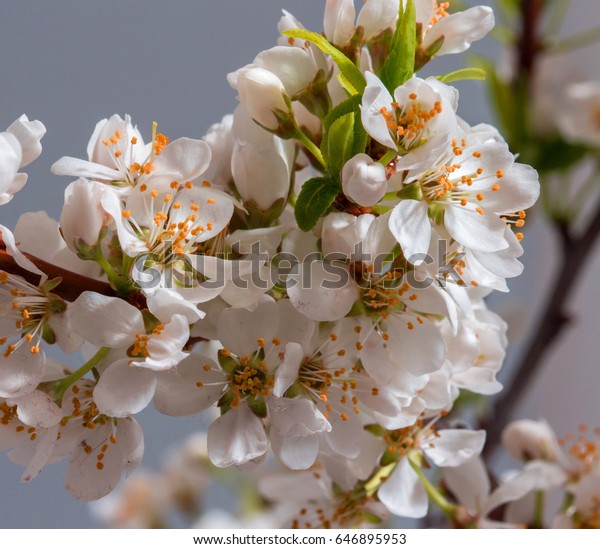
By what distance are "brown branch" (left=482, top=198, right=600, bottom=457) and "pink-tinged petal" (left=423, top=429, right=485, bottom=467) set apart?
38 centimetres

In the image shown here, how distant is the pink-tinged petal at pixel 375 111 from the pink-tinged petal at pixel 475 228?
0.07 metres

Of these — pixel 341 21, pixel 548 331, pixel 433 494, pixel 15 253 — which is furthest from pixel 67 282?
pixel 548 331

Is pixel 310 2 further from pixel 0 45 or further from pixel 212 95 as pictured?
pixel 0 45

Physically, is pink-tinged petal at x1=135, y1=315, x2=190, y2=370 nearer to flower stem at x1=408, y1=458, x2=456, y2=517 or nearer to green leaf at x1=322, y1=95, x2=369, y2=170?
green leaf at x1=322, y1=95, x2=369, y2=170

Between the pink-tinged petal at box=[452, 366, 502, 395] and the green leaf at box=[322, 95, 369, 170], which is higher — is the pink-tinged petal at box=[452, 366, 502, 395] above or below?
below

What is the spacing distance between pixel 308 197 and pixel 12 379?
0.70 feet

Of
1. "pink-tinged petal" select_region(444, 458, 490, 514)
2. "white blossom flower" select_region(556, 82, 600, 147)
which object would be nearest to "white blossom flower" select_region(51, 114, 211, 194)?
"pink-tinged petal" select_region(444, 458, 490, 514)

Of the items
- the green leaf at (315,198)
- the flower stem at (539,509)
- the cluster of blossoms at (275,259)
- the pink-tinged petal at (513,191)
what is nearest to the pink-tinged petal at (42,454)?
the cluster of blossoms at (275,259)

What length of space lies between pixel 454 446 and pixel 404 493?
0.06 metres

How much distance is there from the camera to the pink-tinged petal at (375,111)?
451mm

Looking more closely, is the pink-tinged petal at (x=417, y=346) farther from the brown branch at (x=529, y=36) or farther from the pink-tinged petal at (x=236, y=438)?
the brown branch at (x=529, y=36)

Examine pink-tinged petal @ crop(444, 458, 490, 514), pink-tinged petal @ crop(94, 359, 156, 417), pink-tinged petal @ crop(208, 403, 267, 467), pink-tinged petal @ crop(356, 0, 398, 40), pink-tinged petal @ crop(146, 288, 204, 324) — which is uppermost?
pink-tinged petal @ crop(356, 0, 398, 40)

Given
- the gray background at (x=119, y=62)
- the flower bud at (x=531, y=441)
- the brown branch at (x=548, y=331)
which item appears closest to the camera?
the flower bud at (x=531, y=441)

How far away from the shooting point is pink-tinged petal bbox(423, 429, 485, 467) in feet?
2.07
